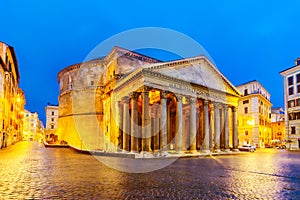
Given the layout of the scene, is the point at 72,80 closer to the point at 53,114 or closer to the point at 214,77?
the point at 214,77

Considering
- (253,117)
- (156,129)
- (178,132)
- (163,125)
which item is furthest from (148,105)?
(253,117)

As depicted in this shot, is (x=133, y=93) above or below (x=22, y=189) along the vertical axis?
above

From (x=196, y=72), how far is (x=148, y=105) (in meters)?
7.35

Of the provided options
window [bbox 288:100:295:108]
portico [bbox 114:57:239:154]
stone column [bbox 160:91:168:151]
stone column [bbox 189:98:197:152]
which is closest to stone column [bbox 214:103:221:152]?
portico [bbox 114:57:239:154]

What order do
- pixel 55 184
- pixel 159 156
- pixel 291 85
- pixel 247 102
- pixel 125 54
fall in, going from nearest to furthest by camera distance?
pixel 55 184
pixel 159 156
pixel 125 54
pixel 291 85
pixel 247 102

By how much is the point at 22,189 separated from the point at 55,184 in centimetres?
110

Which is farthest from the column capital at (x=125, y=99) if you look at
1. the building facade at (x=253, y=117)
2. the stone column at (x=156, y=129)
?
the building facade at (x=253, y=117)

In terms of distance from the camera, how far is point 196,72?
25672 mm

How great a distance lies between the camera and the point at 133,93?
74.8 feet

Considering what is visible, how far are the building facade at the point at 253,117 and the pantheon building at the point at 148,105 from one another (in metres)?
19.5

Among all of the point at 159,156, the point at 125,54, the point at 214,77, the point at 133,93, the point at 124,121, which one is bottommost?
the point at 159,156

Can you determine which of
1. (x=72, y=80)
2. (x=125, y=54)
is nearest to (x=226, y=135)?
(x=125, y=54)

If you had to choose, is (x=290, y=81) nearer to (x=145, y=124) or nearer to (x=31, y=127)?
(x=145, y=124)

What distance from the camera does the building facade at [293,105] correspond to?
38688 mm
